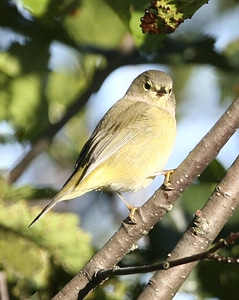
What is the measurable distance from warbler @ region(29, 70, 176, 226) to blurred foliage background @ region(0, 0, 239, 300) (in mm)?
217

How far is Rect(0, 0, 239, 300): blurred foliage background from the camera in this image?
12.0 ft

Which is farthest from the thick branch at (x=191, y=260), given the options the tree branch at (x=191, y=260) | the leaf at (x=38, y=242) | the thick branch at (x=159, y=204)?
the leaf at (x=38, y=242)

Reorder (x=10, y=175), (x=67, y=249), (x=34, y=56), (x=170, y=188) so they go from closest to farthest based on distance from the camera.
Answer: (x=170, y=188) → (x=67, y=249) → (x=10, y=175) → (x=34, y=56)

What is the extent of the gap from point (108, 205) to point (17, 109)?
854 millimetres

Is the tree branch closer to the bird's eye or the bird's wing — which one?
the bird's wing

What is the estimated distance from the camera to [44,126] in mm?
4727

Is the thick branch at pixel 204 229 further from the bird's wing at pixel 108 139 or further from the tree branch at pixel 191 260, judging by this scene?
the bird's wing at pixel 108 139

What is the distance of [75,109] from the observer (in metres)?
4.50

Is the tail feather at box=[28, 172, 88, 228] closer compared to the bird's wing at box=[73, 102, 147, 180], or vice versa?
the tail feather at box=[28, 172, 88, 228]

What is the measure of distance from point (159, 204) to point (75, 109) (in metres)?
1.62

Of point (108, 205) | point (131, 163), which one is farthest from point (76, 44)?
point (108, 205)

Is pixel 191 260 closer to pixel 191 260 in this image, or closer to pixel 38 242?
pixel 191 260

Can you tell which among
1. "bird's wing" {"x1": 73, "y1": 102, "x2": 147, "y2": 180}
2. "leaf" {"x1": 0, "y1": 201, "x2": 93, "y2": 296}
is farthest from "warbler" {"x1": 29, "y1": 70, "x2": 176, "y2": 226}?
"leaf" {"x1": 0, "y1": 201, "x2": 93, "y2": 296}

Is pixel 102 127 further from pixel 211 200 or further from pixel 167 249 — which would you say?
pixel 211 200
